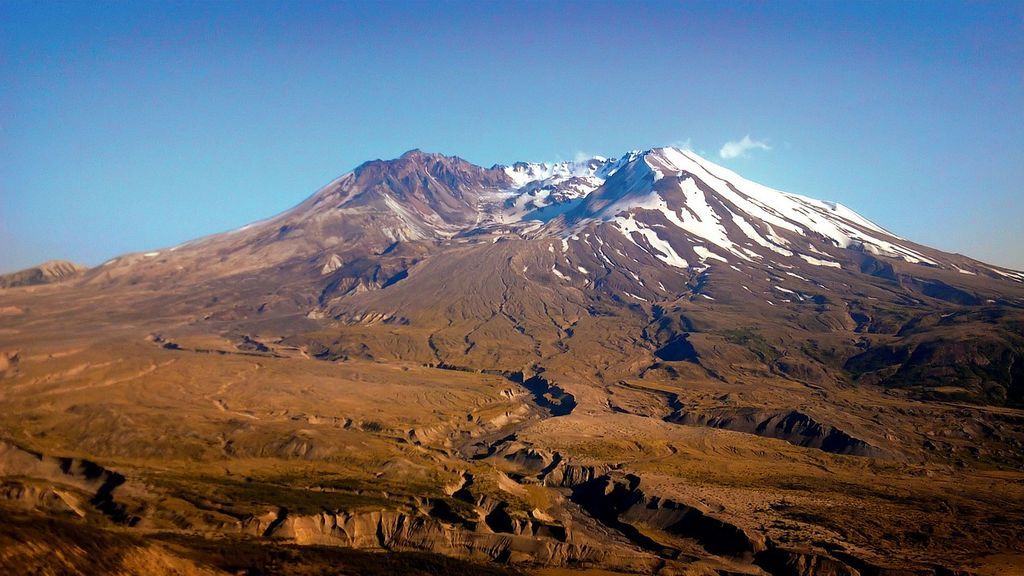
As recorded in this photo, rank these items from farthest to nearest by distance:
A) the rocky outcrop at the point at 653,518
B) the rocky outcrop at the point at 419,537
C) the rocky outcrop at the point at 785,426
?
the rocky outcrop at the point at 785,426 → the rocky outcrop at the point at 653,518 → the rocky outcrop at the point at 419,537

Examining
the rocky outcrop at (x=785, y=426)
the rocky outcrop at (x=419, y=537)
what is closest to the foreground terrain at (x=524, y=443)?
the rocky outcrop at (x=419, y=537)

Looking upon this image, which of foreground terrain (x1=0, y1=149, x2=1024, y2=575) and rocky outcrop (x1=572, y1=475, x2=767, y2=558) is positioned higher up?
foreground terrain (x1=0, y1=149, x2=1024, y2=575)

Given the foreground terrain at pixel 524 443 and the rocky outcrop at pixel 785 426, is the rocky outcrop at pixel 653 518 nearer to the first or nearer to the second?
the foreground terrain at pixel 524 443

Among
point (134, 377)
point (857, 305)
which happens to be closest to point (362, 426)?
point (134, 377)

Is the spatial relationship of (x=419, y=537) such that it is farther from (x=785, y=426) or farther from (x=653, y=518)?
(x=785, y=426)

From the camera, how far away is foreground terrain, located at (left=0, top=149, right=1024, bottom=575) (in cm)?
6412

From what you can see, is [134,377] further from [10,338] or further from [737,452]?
[737,452]

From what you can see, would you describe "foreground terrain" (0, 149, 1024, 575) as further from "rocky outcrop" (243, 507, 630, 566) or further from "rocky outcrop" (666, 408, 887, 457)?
"rocky outcrop" (666, 408, 887, 457)

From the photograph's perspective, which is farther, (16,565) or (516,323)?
(516,323)

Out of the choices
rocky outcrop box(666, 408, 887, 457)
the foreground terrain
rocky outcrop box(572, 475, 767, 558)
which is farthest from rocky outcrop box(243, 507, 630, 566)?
rocky outcrop box(666, 408, 887, 457)

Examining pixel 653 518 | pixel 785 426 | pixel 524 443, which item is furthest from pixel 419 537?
pixel 785 426

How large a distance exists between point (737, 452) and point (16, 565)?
89573mm

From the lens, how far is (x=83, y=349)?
489 feet

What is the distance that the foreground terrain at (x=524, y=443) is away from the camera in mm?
64125
